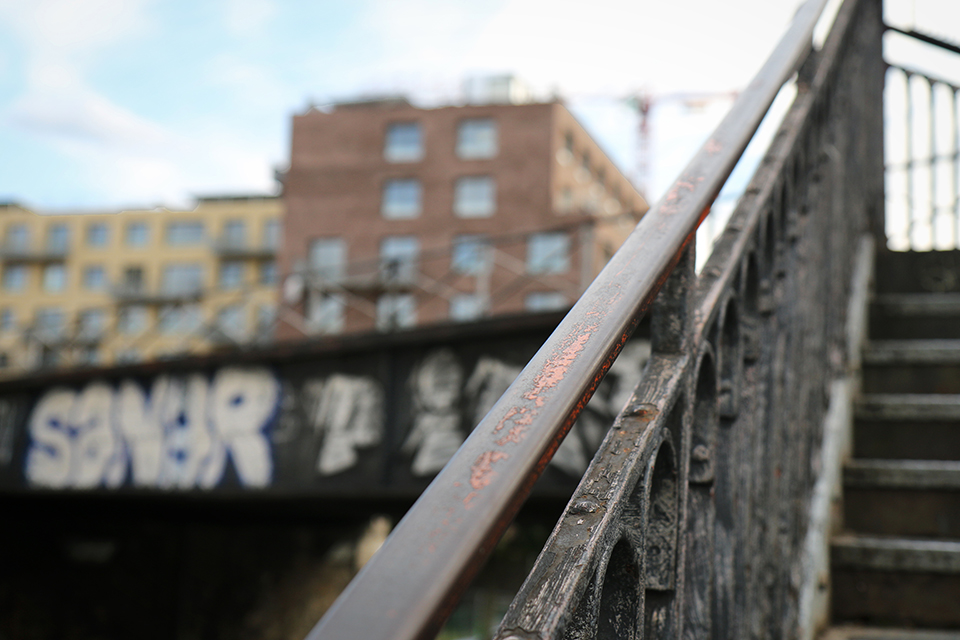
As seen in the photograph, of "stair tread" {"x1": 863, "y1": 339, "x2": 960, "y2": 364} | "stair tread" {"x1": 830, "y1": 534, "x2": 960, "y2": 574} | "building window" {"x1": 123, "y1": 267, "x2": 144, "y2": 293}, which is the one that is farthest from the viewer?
"building window" {"x1": 123, "y1": 267, "x2": 144, "y2": 293}

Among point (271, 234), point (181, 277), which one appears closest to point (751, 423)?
point (271, 234)

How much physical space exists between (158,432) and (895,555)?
8.92 m

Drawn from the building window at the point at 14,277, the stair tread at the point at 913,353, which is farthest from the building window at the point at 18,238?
the stair tread at the point at 913,353

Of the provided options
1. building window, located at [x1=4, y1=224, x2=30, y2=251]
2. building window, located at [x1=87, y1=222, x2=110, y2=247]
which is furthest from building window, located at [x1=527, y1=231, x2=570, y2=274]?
building window, located at [x1=4, y1=224, x2=30, y2=251]

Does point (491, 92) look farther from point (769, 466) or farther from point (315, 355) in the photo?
point (769, 466)

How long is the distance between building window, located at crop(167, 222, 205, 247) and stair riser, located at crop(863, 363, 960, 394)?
68378 mm

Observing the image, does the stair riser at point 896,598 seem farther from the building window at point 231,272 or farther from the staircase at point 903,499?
the building window at point 231,272

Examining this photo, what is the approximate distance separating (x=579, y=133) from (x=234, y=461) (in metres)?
41.3

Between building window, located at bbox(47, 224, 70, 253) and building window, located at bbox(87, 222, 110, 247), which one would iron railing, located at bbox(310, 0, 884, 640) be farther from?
building window, located at bbox(47, 224, 70, 253)

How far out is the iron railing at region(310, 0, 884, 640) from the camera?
2.68ft

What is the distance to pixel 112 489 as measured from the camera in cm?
995

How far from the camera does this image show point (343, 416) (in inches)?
329

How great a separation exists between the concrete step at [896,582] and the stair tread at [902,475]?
0.27 meters

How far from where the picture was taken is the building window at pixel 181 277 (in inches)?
2584
